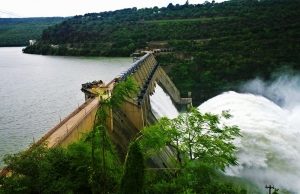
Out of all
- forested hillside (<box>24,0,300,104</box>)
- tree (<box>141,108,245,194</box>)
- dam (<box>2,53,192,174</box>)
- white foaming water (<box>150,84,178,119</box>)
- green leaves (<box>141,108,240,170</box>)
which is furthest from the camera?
forested hillside (<box>24,0,300,104</box>)

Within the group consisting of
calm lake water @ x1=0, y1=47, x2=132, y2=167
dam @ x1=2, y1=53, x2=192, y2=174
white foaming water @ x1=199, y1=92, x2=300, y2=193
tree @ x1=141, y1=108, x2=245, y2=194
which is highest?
tree @ x1=141, y1=108, x2=245, y2=194

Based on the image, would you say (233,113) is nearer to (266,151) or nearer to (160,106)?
(160,106)

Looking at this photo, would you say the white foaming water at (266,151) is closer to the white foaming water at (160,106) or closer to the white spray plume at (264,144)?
the white spray plume at (264,144)

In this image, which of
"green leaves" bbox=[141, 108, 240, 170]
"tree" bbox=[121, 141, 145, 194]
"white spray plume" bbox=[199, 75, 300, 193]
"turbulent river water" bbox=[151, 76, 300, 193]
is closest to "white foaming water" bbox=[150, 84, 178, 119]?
"turbulent river water" bbox=[151, 76, 300, 193]

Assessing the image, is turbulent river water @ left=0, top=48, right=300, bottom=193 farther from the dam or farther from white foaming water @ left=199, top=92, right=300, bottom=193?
the dam

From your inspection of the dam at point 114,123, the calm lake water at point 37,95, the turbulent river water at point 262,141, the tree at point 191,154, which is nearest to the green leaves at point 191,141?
the tree at point 191,154

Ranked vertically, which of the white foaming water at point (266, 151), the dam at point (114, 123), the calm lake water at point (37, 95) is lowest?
the white foaming water at point (266, 151)
